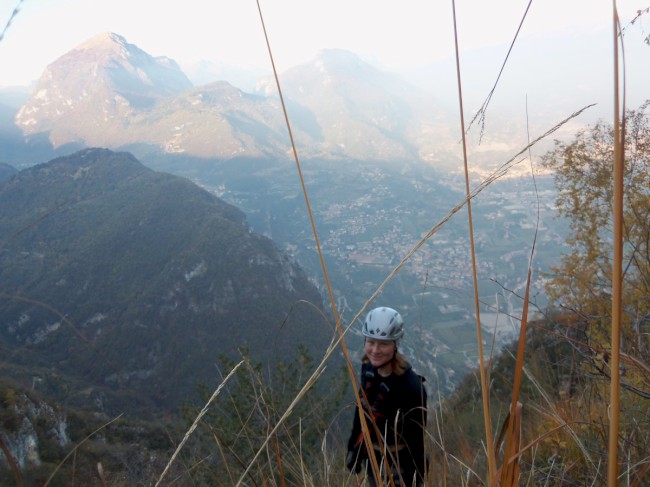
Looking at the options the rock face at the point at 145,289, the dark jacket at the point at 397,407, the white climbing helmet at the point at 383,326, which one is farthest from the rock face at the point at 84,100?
the dark jacket at the point at 397,407

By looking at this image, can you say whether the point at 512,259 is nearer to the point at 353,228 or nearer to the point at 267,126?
the point at 353,228

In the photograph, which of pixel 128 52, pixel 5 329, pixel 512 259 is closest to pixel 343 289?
pixel 512 259

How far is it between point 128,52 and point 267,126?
78681mm

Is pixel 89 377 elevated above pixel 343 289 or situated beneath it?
elevated above

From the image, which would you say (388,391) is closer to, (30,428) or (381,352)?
(381,352)

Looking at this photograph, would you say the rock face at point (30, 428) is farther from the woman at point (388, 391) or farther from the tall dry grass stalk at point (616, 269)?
the tall dry grass stalk at point (616, 269)

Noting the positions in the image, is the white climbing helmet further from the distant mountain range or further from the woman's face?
the distant mountain range

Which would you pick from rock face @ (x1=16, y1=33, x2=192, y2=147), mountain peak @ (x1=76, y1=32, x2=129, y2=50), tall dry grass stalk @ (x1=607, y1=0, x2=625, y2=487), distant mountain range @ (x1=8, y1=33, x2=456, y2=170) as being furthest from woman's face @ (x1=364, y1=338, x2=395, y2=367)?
mountain peak @ (x1=76, y1=32, x2=129, y2=50)

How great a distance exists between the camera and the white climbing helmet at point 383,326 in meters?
2.61

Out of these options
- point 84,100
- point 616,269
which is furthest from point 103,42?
point 616,269

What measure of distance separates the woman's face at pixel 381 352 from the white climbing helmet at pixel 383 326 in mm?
37

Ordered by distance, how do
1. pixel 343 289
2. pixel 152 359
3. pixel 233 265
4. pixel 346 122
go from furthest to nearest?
1. pixel 346 122
2. pixel 343 289
3. pixel 233 265
4. pixel 152 359

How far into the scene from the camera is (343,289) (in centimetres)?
7444

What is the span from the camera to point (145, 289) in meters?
52.9
